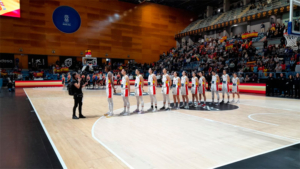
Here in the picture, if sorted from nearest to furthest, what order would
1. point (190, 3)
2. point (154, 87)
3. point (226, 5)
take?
1. point (154, 87)
2. point (226, 5)
3. point (190, 3)

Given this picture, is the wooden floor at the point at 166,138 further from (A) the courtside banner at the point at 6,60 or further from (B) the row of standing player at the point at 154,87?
(A) the courtside banner at the point at 6,60

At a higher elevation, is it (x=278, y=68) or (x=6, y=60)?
(x=6, y=60)

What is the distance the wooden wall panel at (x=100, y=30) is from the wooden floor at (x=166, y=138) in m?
19.9

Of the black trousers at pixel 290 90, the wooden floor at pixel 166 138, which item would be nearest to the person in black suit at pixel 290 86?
the black trousers at pixel 290 90

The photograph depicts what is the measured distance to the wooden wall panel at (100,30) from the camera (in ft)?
74.7

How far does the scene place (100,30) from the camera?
27.1 meters

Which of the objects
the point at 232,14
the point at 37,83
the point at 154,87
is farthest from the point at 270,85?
the point at 37,83

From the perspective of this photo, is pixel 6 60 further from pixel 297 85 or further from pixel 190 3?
pixel 297 85

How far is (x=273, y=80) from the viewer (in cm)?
1398

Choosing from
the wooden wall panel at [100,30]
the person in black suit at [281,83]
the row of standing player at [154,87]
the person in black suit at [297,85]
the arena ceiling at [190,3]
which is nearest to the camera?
the row of standing player at [154,87]

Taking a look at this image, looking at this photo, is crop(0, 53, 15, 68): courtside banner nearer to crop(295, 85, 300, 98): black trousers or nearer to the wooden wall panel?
the wooden wall panel

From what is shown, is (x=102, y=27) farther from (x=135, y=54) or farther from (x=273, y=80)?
(x=273, y=80)

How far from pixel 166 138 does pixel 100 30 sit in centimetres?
2508

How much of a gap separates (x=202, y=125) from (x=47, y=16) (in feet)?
80.4
